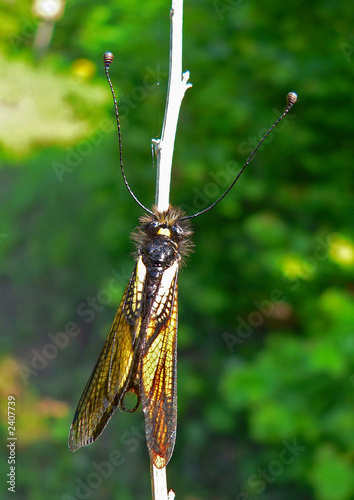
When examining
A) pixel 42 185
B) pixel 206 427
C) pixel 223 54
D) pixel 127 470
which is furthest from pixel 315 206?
pixel 42 185

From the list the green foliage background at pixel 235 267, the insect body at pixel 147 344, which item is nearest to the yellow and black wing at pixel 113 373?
the insect body at pixel 147 344

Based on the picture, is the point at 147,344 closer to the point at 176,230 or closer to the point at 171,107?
the point at 176,230

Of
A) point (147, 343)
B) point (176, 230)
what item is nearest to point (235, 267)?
point (176, 230)

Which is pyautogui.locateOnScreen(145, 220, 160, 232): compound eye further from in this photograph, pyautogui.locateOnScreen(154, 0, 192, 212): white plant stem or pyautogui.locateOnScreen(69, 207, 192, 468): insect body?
pyautogui.locateOnScreen(154, 0, 192, 212): white plant stem

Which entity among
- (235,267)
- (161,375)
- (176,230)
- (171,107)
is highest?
(171,107)

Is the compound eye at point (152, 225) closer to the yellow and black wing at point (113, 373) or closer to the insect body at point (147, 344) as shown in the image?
the insect body at point (147, 344)

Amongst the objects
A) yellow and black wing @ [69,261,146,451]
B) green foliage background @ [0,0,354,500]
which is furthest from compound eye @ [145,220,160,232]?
green foliage background @ [0,0,354,500]
